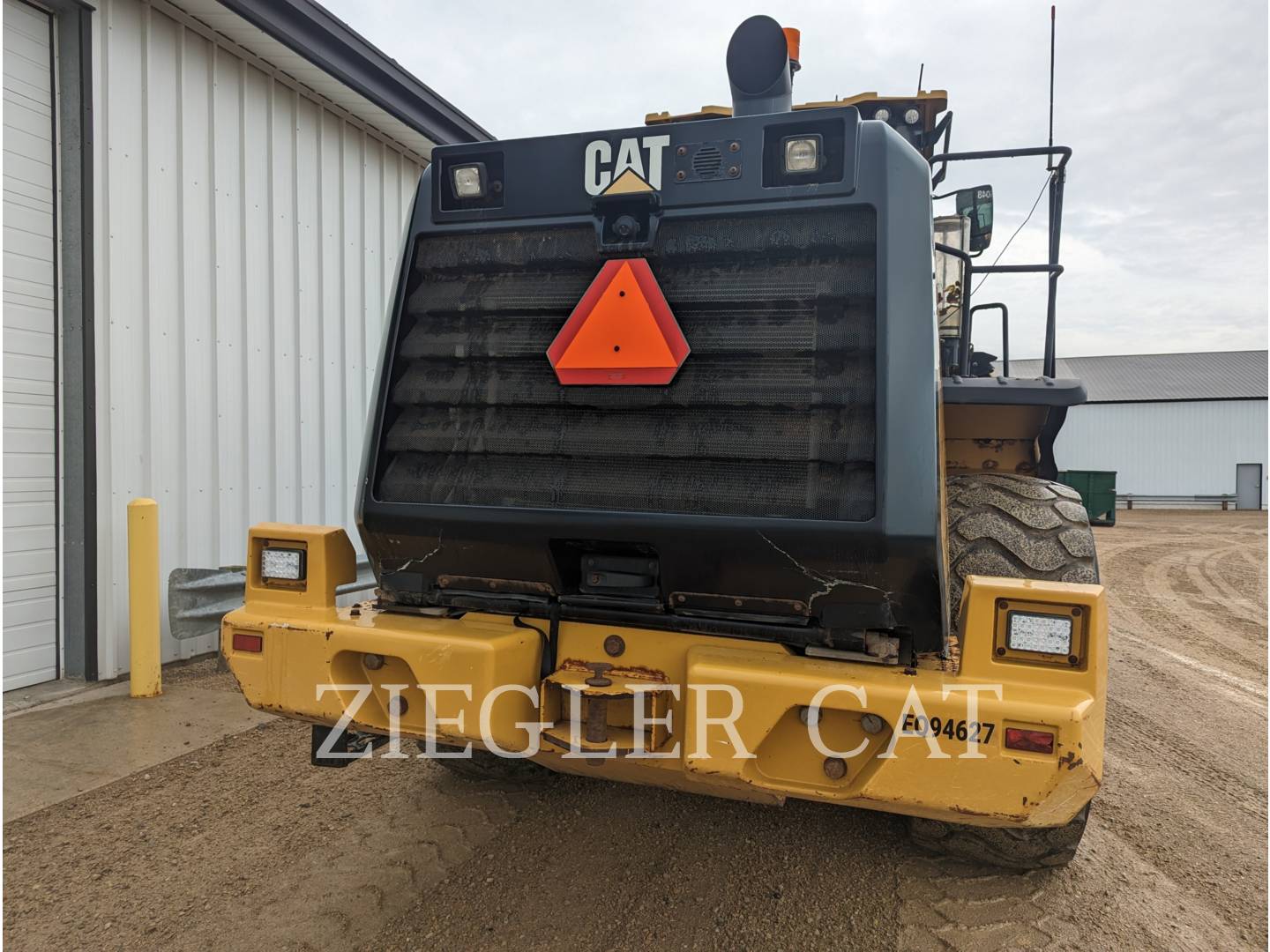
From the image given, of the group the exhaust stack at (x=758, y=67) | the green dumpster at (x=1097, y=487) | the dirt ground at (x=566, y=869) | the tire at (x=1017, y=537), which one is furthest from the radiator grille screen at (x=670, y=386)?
the green dumpster at (x=1097, y=487)

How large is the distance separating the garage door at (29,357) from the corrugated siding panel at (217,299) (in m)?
0.26

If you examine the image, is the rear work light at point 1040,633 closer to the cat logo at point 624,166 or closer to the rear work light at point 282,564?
the cat logo at point 624,166

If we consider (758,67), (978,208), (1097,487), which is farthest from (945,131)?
(1097,487)

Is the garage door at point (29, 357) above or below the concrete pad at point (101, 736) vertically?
above

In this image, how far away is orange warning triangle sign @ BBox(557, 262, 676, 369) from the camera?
227 cm

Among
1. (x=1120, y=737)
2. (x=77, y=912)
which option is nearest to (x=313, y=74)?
(x=77, y=912)

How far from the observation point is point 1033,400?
A: 275cm

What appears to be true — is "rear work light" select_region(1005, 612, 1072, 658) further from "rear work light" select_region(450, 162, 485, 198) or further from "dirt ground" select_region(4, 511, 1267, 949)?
"rear work light" select_region(450, 162, 485, 198)

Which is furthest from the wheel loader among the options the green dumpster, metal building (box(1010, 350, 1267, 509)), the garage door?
metal building (box(1010, 350, 1267, 509))

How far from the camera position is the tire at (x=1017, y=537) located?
2.65 meters

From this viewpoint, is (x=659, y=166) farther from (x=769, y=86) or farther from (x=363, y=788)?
(x=363, y=788)

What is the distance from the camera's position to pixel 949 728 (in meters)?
1.86

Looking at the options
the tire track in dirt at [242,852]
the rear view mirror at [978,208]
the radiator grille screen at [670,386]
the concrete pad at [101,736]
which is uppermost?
the rear view mirror at [978,208]

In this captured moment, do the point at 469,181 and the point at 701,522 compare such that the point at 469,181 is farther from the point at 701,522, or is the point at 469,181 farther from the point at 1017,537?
the point at 1017,537
